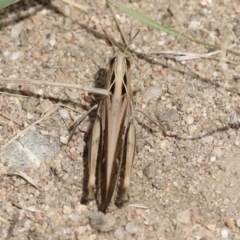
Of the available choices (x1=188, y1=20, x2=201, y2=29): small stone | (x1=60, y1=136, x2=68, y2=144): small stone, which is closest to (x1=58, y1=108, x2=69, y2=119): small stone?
(x1=60, y1=136, x2=68, y2=144): small stone

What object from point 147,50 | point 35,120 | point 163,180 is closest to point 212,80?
point 147,50

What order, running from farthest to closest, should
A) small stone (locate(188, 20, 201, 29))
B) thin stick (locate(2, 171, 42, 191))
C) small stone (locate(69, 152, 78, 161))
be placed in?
small stone (locate(188, 20, 201, 29)) < small stone (locate(69, 152, 78, 161)) < thin stick (locate(2, 171, 42, 191))

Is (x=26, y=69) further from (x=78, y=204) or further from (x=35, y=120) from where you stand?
(x=78, y=204)

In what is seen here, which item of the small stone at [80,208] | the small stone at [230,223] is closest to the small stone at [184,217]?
the small stone at [230,223]

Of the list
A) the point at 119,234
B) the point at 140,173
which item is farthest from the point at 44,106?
the point at 119,234

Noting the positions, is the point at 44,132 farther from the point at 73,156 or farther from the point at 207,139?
the point at 207,139

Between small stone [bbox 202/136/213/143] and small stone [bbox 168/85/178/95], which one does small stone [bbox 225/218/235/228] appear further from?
small stone [bbox 168/85/178/95]

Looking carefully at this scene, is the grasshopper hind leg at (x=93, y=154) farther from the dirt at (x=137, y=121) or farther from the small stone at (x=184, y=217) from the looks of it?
the small stone at (x=184, y=217)
